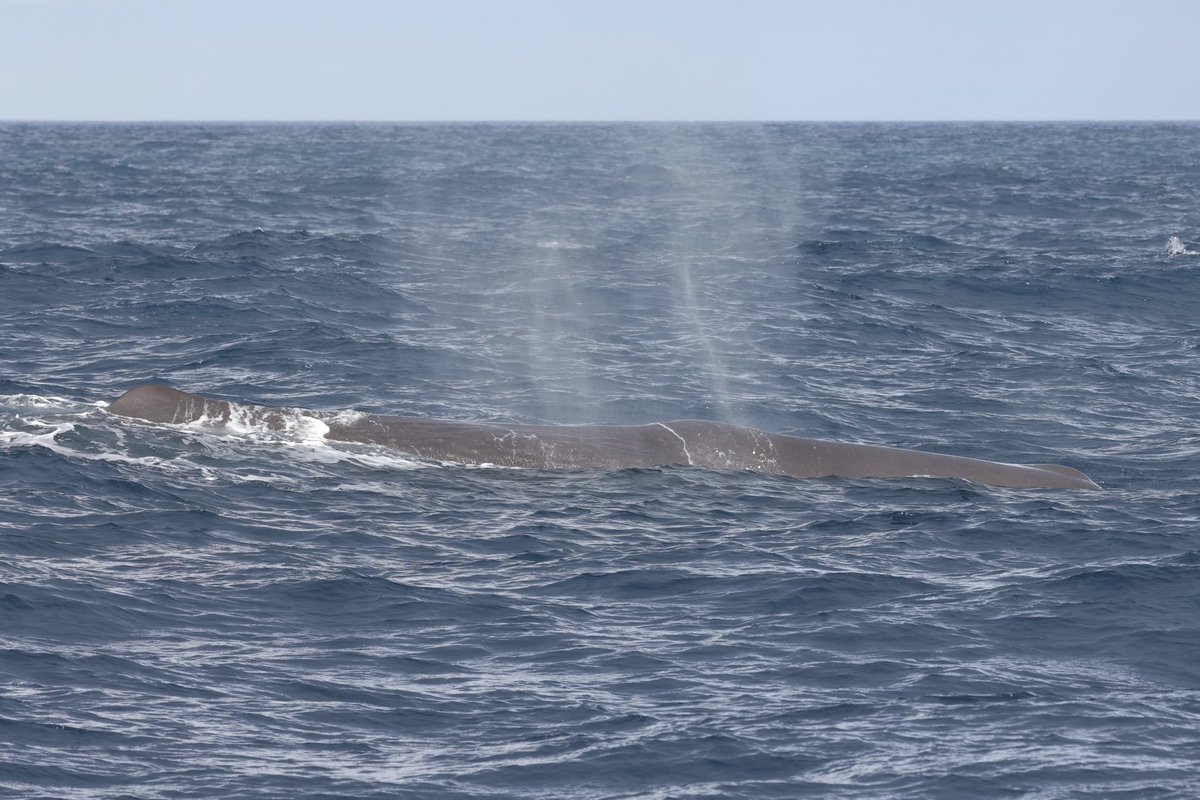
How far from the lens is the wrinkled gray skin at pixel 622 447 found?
70.5 feet

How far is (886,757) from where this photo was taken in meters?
11.5

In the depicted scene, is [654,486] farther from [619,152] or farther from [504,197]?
[619,152]

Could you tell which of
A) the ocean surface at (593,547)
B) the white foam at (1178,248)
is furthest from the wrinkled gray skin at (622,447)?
the white foam at (1178,248)

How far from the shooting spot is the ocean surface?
11.7 metres

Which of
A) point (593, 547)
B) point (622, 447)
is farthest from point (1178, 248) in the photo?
point (593, 547)

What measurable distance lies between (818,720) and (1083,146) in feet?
487

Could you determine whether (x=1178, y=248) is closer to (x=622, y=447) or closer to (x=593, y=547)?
(x=622, y=447)

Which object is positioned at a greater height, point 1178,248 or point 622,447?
point 1178,248

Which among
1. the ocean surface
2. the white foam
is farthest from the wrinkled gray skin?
the white foam

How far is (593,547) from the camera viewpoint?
17.5 meters

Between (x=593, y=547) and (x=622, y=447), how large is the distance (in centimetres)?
430

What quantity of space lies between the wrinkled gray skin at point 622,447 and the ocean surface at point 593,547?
1.44 feet

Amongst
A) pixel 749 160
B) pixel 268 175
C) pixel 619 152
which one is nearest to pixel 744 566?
pixel 268 175

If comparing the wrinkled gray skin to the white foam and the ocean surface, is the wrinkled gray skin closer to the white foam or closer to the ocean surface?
the ocean surface
